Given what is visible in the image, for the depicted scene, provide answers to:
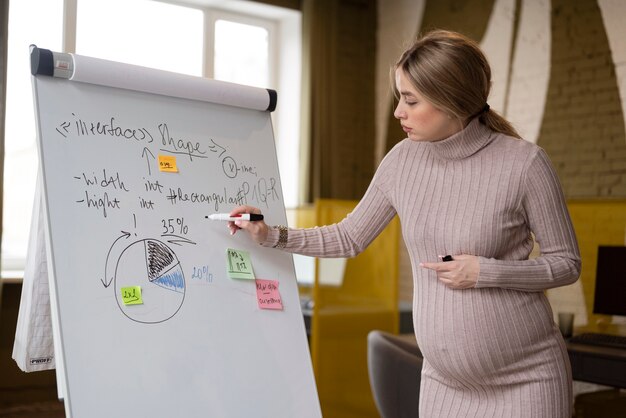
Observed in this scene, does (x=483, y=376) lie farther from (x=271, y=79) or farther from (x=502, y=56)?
(x=271, y=79)

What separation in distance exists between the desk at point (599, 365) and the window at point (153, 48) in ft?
8.75

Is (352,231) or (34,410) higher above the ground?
(352,231)

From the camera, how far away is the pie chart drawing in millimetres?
1726

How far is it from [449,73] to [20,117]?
325 centimetres

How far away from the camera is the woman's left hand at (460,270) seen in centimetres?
161

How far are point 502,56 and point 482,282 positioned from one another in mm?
3180

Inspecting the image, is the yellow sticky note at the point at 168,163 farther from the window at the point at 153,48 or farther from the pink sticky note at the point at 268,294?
the window at the point at 153,48

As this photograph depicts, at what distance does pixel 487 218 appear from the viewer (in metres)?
1.65

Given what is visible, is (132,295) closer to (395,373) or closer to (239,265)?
(239,265)

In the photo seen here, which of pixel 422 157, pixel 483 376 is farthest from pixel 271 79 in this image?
pixel 483 376

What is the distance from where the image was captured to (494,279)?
161cm

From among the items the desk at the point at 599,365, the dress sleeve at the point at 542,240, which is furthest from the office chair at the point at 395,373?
the dress sleeve at the point at 542,240

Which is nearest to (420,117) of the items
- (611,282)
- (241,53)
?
(611,282)

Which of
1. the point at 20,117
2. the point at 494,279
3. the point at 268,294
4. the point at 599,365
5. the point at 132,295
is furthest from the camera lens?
the point at 20,117
